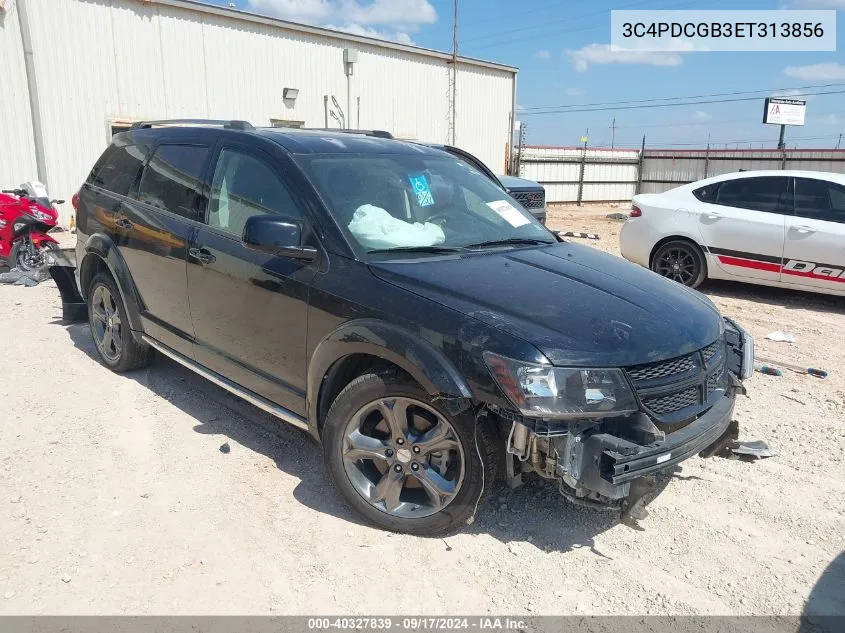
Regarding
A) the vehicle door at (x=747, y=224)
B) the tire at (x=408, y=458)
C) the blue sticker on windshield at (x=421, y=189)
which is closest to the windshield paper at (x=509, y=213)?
the blue sticker on windshield at (x=421, y=189)

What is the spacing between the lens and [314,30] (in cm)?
1728

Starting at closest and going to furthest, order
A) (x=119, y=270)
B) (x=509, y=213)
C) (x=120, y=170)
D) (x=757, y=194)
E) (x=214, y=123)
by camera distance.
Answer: (x=509, y=213), (x=214, y=123), (x=119, y=270), (x=120, y=170), (x=757, y=194)

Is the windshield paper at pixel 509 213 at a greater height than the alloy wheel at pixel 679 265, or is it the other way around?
the windshield paper at pixel 509 213

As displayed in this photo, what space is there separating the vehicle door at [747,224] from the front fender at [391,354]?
6365 millimetres

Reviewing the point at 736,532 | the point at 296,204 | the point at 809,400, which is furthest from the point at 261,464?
the point at 809,400

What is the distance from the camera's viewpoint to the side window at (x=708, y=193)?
8.27 metres

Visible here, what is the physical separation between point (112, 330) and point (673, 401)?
13.6 ft

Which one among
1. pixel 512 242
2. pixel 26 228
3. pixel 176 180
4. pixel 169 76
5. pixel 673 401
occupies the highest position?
pixel 169 76

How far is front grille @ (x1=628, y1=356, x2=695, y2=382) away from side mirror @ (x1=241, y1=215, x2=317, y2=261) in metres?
1.59

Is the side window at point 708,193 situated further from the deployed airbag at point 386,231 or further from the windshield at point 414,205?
the deployed airbag at point 386,231

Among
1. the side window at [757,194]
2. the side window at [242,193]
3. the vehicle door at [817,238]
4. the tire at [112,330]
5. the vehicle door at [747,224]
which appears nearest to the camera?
the side window at [242,193]

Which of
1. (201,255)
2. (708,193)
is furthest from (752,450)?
(708,193)

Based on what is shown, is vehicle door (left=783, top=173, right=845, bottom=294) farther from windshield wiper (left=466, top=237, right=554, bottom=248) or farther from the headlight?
the headlight

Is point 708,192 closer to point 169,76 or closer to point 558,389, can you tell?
point 558,389
